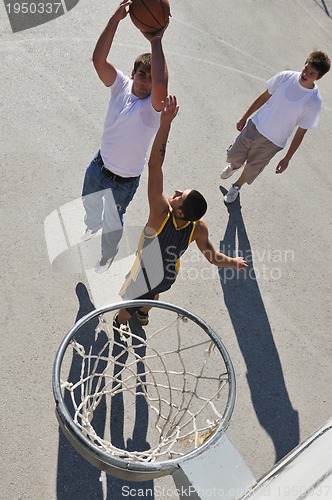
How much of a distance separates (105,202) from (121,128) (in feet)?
2.61

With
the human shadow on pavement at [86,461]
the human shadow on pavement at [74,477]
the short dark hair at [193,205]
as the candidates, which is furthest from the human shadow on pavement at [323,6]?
the human shadow on pavement at [74,477]

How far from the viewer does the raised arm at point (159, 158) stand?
422 cm

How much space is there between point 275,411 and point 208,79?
4.35 m

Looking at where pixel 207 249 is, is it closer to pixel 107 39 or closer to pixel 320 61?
pixel 107 39

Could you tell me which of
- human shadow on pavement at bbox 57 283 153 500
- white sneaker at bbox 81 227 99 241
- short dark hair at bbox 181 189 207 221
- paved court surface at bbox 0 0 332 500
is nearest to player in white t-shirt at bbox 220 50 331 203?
paved court surface at bbox 0 0 332 500

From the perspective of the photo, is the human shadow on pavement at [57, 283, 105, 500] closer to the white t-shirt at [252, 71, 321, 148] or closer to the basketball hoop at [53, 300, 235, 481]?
the basketball hoop at [53, 300, 235, 481]

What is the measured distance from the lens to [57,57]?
7.49 meters

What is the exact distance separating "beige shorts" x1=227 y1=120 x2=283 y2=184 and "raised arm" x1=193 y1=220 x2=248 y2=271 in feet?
5.63

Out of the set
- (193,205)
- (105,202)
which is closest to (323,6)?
(105,202)

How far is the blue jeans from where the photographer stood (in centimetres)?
542

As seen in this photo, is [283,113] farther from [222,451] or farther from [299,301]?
[222,451]

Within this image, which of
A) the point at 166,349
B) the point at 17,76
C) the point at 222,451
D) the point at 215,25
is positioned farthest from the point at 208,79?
the point at 222,451

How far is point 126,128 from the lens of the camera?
5.04 metres

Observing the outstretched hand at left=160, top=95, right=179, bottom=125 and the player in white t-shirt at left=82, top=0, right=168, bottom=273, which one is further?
the player in white t-shirt at left=82, top=0, right=168, bottom=273
